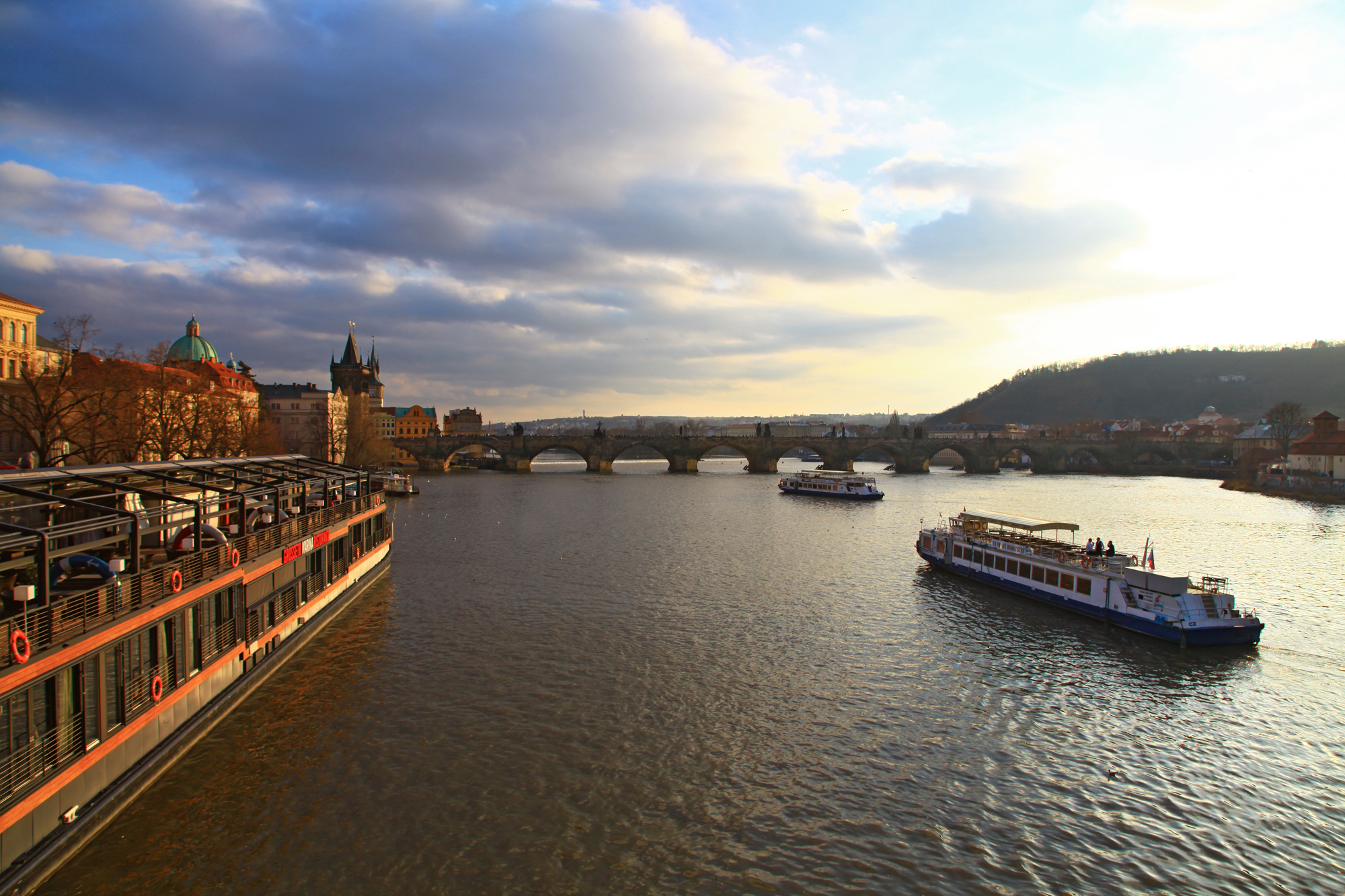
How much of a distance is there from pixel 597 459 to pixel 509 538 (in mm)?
80710

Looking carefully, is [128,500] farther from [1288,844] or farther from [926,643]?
[1288,844]

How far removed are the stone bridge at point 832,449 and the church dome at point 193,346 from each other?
3180 cm

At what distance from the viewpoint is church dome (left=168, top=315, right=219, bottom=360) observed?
331ft

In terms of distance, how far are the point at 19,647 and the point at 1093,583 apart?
3128 centimetres

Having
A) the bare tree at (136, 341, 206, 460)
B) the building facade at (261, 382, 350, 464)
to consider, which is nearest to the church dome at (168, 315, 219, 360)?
the building facade at (261, 382, 350, 464)

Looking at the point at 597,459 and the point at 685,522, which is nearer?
the point at 685,522

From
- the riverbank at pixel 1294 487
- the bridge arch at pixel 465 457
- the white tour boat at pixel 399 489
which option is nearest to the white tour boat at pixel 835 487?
the white tour boat at pixel 399 489

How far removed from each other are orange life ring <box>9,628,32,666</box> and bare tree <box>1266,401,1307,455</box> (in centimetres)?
13532

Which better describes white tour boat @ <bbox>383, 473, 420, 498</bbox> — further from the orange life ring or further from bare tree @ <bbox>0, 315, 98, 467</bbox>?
the orange life ring

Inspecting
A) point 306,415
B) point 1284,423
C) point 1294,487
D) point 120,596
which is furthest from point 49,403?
point 1284,423

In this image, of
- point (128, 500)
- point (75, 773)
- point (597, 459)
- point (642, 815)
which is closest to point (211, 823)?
point (75, 773)

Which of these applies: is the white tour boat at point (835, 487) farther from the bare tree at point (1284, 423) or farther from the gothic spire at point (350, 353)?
the gothic spire at point (350, 353)

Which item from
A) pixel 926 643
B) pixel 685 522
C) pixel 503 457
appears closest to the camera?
pixel 926 643

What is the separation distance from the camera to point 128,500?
21.6m
